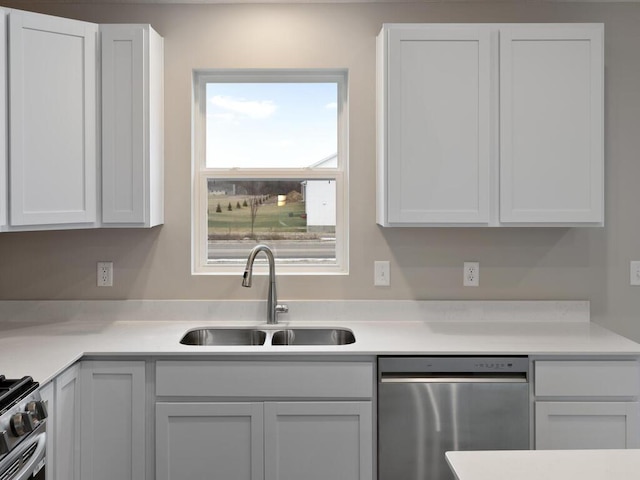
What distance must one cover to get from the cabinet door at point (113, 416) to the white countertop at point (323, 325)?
8 centimetres

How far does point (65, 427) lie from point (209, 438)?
0.52 meters

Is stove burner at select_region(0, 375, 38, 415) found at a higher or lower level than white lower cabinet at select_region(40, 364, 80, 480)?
higher

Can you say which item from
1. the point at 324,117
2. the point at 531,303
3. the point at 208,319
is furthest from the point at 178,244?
the point at 531,303

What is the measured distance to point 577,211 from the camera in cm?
266

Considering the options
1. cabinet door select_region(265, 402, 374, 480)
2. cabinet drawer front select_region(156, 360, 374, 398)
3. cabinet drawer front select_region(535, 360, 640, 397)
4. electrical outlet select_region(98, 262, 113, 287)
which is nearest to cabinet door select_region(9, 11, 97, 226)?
electrical outlet select_region(98, 262, 113, 287)

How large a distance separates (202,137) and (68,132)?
27.7 inches

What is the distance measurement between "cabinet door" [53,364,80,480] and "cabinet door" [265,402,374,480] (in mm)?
714

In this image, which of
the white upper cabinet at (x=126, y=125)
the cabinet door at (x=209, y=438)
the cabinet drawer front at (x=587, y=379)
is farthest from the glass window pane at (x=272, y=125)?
the cabinet drawer front at (x=587, y=379)

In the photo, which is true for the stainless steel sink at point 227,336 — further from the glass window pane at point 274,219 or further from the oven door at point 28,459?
the oven door at point 28,459

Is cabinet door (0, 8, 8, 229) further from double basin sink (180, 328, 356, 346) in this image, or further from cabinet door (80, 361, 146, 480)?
double basin sink (180, 328, 356, 346)

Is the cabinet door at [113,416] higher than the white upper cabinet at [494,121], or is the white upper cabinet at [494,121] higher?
the white upper cabinet at [494,121]

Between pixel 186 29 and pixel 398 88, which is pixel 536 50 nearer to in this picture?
pixel 398 88

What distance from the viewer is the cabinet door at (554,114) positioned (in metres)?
2.65

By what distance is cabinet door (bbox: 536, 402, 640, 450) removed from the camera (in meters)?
2.41
